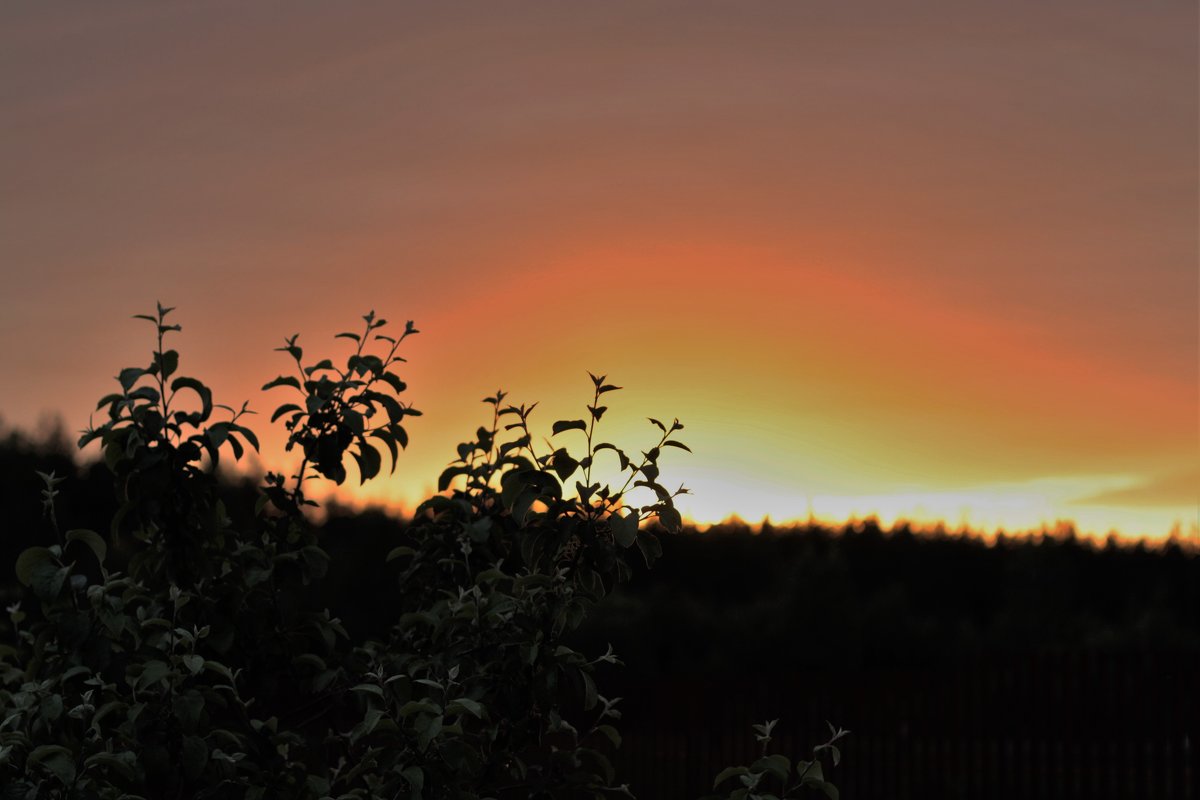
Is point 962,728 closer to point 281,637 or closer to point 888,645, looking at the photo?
point 888,645

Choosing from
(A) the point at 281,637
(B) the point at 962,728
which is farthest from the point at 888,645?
(A) the point at 281,637

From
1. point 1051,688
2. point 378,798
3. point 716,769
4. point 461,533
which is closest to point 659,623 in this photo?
point 716,769

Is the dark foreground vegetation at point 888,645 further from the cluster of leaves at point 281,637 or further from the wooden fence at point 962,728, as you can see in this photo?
the cluster of leaves at point 281,637

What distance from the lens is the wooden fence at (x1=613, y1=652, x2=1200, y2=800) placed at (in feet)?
28.6

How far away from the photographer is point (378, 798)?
3.20 m

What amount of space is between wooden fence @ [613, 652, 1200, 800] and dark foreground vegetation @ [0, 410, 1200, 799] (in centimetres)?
1

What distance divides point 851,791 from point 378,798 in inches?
283

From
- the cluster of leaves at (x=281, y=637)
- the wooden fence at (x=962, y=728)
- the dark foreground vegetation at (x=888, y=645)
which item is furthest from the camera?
the dark foreground vegetation at (x=888, y=645)

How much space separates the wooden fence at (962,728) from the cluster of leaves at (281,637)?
19.7 feet

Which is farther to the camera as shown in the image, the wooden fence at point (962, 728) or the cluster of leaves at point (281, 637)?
the wooden fence at point (962, 728)

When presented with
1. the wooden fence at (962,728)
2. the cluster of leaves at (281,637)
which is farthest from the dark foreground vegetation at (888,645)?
the cluster of leaves at (281,637)

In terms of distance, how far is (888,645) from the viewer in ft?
48.7

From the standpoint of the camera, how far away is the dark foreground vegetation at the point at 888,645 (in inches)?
348

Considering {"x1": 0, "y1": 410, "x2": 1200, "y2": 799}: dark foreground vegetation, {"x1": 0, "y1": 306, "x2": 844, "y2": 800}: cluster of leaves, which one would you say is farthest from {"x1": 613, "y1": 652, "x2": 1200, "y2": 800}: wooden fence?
{"x1": 0, "y1": 306, "x2": 844, "y2": 800}: cluster of leaves
